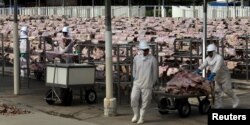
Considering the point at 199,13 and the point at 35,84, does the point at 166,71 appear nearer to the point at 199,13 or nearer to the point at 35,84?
A: the point at 35,84

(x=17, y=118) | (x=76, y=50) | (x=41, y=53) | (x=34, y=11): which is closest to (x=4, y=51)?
(x=41, y=53)

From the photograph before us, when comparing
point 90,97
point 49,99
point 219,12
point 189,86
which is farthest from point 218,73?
point 219,12

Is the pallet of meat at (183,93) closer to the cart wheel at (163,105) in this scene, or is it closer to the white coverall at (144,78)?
the cart wheel at (163,105)

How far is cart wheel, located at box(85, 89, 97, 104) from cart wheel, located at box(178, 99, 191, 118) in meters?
2.91

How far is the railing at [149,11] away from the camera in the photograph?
151 feet

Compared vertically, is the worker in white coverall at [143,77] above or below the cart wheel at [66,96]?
above

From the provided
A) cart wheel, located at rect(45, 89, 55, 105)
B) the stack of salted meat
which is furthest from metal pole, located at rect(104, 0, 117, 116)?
cart wheel, located at rect(45, 89, 55, 105)

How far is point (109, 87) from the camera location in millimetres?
12359

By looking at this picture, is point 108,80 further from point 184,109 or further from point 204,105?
point 204,105

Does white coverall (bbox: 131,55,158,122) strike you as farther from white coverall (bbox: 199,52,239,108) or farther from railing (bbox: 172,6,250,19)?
railing (bbox: 172,6,250,19)

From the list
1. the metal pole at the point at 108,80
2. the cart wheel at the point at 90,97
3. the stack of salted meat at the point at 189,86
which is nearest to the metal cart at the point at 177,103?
the stack of salted meat at the point at 189,86

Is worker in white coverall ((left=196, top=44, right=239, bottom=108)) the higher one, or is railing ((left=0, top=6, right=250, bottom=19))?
railing ((left=0, top=6, right=250, bottom=19))

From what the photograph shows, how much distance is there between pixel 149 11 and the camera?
58.2m

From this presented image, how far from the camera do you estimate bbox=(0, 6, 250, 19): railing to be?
4612cm
